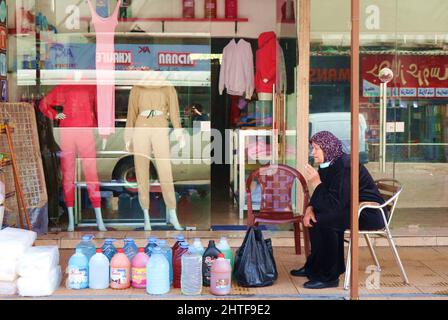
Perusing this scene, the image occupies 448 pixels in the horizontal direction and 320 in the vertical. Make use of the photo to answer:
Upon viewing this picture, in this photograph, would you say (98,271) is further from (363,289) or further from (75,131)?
(75,131)

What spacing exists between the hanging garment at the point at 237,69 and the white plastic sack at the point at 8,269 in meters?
3.71

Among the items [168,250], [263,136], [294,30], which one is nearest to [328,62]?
[294,30]

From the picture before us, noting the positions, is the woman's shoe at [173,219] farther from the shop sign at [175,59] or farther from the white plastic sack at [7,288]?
the white plastic sack at [7,288]

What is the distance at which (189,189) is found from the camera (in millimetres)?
6906

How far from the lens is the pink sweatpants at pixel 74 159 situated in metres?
6.89

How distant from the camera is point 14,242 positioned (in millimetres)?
4848

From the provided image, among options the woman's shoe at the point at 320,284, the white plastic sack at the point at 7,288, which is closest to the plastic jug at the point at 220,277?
the woman's shoe at the point at 320,284

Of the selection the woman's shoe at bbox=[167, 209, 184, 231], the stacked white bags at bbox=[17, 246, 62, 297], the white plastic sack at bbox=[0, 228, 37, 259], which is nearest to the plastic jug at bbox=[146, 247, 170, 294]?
the stacked white bags at bbox=[17, 246, 62, 297]

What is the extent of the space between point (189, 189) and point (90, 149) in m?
1.03

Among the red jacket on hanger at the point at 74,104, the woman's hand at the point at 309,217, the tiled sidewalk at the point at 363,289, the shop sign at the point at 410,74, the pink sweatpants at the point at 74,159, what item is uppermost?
the shop sign at the point at 410,74

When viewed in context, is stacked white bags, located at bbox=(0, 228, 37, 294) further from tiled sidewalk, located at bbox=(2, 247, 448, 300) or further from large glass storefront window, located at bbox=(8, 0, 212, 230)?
large glass storefront window, located at bbox=(8, 0, 212, 230)

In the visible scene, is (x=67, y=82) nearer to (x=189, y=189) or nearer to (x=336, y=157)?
(x=189, y=189)

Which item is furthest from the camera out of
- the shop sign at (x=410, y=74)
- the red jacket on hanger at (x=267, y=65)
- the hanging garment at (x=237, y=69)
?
the hanging garment at (x=237, y=69)

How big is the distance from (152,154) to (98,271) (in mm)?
2157
